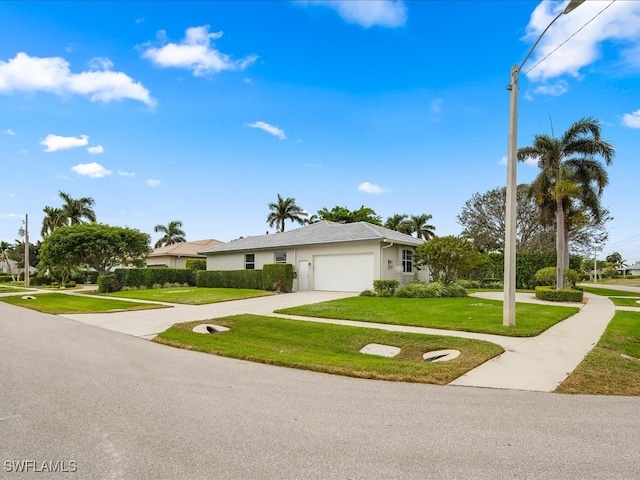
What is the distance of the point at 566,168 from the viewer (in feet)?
65.7

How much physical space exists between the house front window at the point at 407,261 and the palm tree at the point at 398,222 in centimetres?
2793

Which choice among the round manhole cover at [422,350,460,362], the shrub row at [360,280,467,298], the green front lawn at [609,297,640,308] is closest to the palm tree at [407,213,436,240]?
the shrub row at [360,280,467,298]

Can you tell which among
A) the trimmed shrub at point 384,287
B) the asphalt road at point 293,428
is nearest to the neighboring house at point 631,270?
the trimmed shrub at point 384,287

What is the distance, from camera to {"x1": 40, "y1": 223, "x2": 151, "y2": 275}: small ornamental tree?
26556 mm

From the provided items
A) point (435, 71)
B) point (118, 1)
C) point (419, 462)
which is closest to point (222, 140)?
point (118, 1)

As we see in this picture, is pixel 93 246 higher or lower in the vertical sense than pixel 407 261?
higher

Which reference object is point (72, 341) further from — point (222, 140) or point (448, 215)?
point (448, 215)

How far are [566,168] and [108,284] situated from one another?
28749 mm

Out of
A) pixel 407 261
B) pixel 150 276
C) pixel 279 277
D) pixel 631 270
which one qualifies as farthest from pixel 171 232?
pixel 631 270

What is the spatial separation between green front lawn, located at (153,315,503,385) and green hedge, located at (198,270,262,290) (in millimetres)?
12195

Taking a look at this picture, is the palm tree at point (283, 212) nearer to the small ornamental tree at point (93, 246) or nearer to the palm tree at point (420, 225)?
the palm tree at point (420, 225)

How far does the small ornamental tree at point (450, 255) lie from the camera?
62.9ft

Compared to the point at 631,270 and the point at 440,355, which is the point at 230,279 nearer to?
the point at 440,355

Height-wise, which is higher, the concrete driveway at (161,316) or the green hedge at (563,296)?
the green hedge at (563,296)
